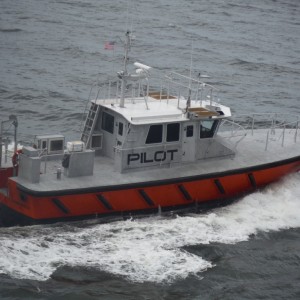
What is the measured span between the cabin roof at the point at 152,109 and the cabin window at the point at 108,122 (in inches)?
11.8

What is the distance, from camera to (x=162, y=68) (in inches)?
1485

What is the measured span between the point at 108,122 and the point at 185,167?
2229mm

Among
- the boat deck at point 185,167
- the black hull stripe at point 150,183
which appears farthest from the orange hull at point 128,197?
the boat deck at point 185,167

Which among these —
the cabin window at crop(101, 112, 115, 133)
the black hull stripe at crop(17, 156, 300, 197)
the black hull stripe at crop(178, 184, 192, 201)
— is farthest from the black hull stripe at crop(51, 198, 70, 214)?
the black hull stripe at crop(178, 184, 192, 201)

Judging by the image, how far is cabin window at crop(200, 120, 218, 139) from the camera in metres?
21.3

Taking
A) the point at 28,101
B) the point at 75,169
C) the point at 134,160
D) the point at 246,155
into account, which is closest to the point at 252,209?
the point at 246,155

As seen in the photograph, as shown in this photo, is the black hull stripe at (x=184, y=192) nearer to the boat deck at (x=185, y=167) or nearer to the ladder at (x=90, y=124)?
the boat deck at (x=185, y=167)

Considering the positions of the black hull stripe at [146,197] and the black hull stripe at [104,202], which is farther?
the black hull stripe at [146,197]

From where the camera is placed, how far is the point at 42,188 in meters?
18.9

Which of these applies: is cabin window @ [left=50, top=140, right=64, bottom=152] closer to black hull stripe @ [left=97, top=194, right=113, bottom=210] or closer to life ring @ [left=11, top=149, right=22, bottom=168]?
life ring @ [left=11, top=149, right=22, bottom=168]

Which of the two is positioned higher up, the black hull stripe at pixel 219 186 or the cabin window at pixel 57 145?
the cabin window at pixel 57 145

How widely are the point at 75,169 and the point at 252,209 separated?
4.80 m

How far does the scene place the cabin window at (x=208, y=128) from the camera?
21.3 metres

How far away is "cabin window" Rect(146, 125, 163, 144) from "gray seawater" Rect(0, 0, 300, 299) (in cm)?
189
